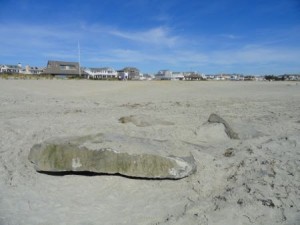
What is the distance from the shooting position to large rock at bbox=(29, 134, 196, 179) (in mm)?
4973

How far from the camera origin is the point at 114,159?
5066 mm

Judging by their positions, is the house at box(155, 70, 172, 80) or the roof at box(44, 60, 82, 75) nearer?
the roof at box(44, 60, 82, 75)

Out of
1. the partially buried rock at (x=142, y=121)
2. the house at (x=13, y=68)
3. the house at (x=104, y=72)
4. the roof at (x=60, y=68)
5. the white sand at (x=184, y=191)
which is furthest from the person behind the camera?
the house at (x=13, y=68)

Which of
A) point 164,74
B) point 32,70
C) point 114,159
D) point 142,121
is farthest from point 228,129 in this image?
point 32,70

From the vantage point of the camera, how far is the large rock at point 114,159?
497 centimetres

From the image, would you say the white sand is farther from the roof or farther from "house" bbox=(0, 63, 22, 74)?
"house" bbox=(0, 63, 22, 74)

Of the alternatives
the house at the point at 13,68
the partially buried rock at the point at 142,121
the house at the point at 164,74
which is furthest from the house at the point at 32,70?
the partially buried rock at the point at 142,121

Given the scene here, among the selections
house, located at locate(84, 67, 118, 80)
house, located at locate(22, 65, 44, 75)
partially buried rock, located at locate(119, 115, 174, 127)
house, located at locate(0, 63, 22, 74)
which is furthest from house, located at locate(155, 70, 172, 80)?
partially buried rock, located at locate(119, 115, 174, 127)

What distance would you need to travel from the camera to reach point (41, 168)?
539cm

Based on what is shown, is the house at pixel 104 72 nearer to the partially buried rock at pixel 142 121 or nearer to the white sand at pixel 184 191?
the partially buried rock at pixel 142 121

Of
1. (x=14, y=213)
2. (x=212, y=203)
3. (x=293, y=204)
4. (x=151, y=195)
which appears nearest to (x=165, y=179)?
(x=151, y=195)

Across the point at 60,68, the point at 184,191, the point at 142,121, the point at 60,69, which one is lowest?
the point at 184,191

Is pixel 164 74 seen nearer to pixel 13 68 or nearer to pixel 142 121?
pixel 13 68

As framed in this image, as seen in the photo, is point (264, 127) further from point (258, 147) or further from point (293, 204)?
point (293, 204)
